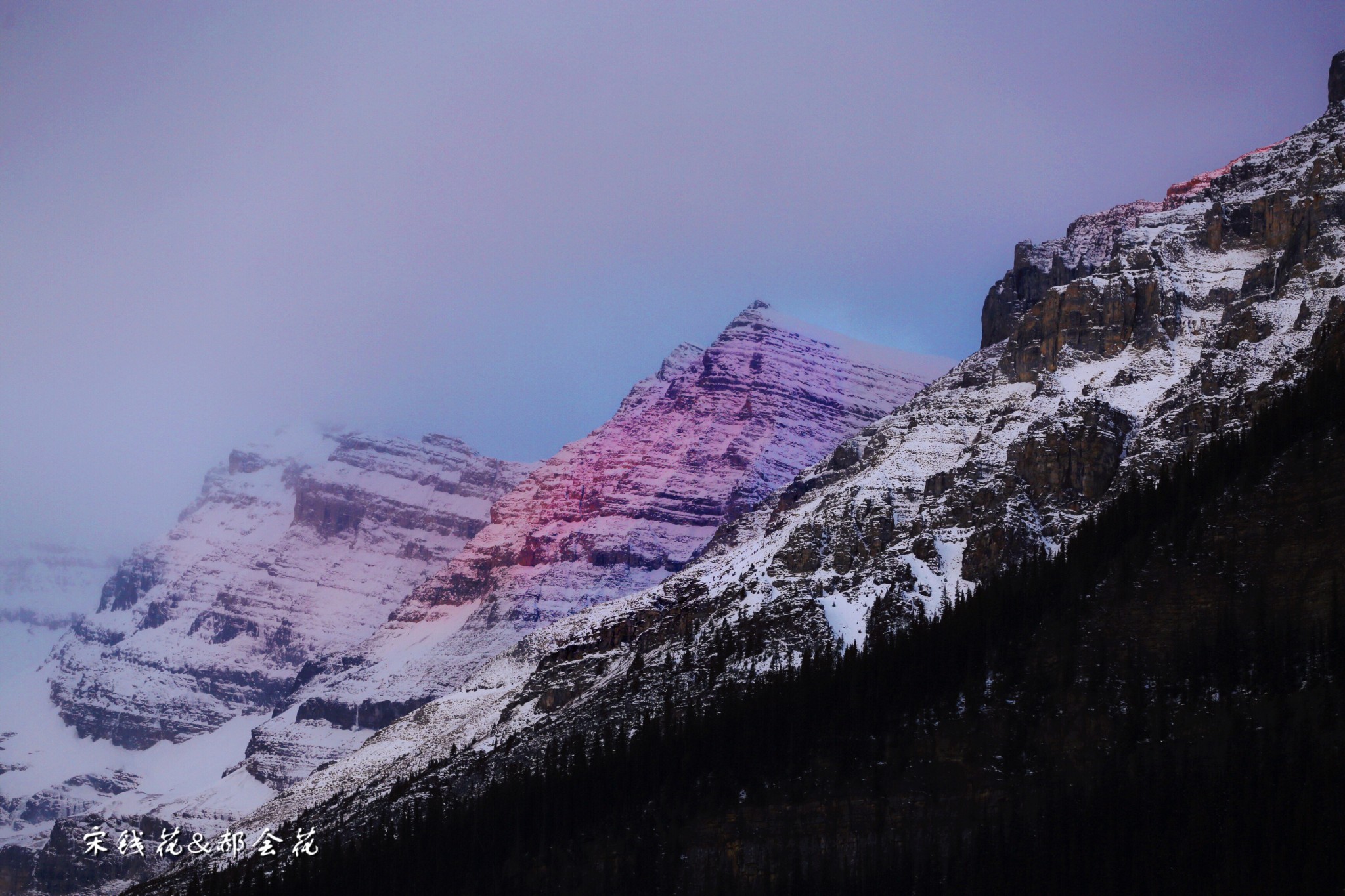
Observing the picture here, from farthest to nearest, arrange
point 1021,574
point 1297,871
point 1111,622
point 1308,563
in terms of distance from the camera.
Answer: point 1021,574, point 1111,622, point 1308,563, point 1297,871

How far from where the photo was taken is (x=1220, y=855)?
412 ft

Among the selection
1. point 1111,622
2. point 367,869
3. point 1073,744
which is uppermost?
point 1111,622

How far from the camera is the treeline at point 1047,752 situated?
131000 mm

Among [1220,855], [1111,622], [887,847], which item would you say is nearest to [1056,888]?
[1220,855]

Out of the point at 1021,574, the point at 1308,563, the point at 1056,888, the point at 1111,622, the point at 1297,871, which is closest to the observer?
the point at 1297,871

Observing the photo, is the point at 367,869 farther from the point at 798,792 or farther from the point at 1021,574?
the point at 1021,574

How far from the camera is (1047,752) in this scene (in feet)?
496

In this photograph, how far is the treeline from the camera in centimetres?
13100

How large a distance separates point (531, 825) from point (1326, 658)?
7983 cm

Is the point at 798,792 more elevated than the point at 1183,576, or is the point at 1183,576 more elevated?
the point at 1183,576

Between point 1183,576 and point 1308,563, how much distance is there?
11.7 metres

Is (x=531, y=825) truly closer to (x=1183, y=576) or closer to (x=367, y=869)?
(x=367, y=869)

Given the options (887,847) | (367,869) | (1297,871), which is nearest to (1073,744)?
(887,847)

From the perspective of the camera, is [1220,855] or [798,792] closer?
[1220,855]
